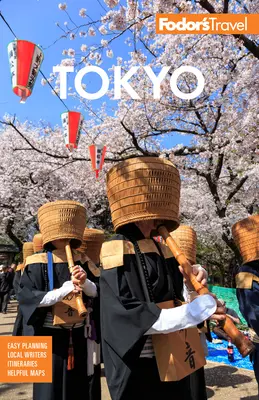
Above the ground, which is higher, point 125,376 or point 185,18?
point 185,18

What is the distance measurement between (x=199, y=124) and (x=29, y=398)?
26.1ft

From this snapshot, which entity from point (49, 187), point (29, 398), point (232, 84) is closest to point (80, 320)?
point (29, 398)

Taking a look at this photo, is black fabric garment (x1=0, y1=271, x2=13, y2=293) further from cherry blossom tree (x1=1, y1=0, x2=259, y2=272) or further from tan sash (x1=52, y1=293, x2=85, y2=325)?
tan sash (x1=52, y1=293, x2=85, y2=325)

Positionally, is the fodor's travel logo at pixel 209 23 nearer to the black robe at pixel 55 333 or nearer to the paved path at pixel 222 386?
the black robe at pixel 55 333

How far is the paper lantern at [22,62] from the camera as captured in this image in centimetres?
576

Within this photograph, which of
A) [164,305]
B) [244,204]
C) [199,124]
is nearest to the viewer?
[164,305]

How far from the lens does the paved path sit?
16.0 ft

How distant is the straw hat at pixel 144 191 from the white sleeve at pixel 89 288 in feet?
4.82

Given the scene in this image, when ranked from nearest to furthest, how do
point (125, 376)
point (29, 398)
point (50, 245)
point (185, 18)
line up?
1. point (125, 376)
2. point (50, 245)
3. point (29, 398)
4. point (185, 18)

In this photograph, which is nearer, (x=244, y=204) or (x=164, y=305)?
(x=164, y=305)

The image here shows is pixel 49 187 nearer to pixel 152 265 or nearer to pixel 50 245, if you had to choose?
→ pixel 50 245

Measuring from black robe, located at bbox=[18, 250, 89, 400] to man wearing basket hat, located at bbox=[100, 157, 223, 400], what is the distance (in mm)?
1429

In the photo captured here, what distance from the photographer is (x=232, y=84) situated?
890cm

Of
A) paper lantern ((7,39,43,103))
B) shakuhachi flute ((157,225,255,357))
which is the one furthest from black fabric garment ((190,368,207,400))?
paper lantern ((7,39,43,103))
